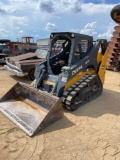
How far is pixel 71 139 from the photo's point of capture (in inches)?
156

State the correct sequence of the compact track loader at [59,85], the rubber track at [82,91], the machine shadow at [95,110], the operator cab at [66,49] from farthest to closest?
the operator cab at [66,49]
the rubber track at [82,91]
the compact track loader at [59,85]
the machine shadow at [95,110]

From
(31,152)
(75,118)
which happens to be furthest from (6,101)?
(31,152)

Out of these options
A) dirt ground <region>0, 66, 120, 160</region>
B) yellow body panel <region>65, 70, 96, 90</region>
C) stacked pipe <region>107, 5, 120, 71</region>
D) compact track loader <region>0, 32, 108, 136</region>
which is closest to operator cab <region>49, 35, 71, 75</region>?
compact track loader <region>0, 32, 108, 136</region>

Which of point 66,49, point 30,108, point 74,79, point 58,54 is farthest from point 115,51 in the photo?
point 30,108

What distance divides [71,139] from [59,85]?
68.6 inches

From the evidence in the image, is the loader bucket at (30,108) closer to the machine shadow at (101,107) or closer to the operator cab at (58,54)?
the machine shadow at (101,107)

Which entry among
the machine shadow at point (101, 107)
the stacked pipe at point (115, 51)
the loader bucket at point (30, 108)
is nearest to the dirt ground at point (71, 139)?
the machine shadow at point (101, 107)

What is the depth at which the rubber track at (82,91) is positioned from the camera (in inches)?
203

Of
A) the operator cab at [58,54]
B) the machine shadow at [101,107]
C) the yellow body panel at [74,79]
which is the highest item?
the operator cab at [58,54]

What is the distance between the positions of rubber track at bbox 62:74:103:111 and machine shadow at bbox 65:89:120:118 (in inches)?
5.7

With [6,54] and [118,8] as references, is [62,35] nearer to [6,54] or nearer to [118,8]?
[118,8]

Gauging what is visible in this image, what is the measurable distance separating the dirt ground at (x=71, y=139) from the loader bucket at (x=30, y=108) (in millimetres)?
146

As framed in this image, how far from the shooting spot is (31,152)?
3488 millimetres

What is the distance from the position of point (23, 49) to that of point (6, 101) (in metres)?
9.70
